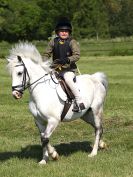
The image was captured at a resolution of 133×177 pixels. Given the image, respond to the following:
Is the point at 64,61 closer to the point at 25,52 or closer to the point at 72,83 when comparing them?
the point at 72,83

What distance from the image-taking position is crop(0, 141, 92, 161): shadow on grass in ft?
36.1

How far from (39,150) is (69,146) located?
74 centimetres

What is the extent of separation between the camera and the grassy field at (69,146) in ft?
30.7

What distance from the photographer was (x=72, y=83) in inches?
414

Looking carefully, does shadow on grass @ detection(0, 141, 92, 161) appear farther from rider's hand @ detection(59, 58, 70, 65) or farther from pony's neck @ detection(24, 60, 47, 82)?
rider's hand @ detection(59, 58, 70, 65)

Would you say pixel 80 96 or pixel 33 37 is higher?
pixel 80 96

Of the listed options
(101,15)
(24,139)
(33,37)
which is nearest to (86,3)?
(101,15)

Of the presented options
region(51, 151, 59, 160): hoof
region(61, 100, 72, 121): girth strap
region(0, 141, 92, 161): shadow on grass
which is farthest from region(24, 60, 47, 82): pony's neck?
region(0, 141, 92, 161): shadow on grass

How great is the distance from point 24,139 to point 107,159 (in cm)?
365

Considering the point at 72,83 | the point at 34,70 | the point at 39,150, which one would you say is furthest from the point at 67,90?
the point at 39,150

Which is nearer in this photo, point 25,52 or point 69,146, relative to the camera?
point 25,52

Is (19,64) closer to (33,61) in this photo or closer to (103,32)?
(33,61)

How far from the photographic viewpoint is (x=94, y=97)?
11367 millimetres

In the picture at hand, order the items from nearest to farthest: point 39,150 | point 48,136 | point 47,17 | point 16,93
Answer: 1. point 16,93
2. point 48,136
3. point 39,150
4. point 47,17
